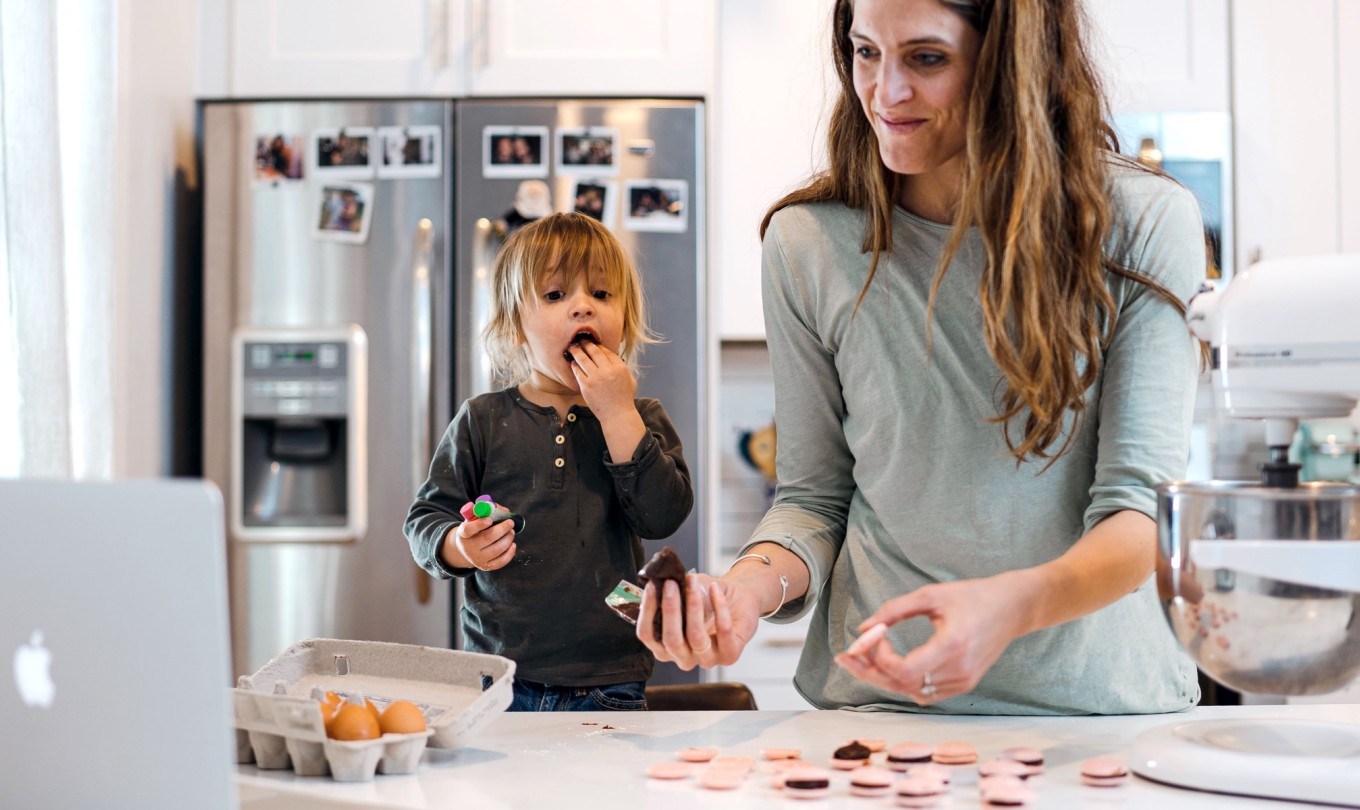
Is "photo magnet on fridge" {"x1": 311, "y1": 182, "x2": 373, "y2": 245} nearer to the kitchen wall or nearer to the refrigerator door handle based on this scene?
the refrigerator door handle

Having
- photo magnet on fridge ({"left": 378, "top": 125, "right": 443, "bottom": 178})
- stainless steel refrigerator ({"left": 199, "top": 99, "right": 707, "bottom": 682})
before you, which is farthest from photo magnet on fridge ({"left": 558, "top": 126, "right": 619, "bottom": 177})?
photo magnet on fridge ({"left": 378, "top": 125, "right": 443, "bottom": 178})

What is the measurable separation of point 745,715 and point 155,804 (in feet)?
1.93

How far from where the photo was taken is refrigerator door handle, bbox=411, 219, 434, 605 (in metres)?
2.60

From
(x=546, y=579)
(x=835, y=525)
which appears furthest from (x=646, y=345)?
(x=835, y=525)

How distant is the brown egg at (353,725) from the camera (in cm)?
89

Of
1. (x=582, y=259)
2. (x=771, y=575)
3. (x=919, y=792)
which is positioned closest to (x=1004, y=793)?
(x=919, y=792)

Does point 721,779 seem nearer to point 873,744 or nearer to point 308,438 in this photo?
point 873,744

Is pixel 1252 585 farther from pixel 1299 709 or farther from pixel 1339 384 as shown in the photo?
pixel 1299 709

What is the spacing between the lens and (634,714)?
3.82 feet

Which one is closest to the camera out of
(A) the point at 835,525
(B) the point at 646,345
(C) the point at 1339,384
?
(C) the point at 1339,384

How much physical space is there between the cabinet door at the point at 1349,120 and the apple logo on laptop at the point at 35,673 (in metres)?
2.98

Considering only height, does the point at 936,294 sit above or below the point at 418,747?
above

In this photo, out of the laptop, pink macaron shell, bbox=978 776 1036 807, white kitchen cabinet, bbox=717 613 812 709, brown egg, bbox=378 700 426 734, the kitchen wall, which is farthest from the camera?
white kitchen cabinet, bbox=717 613 812 709

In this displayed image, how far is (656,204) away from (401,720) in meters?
1.83
